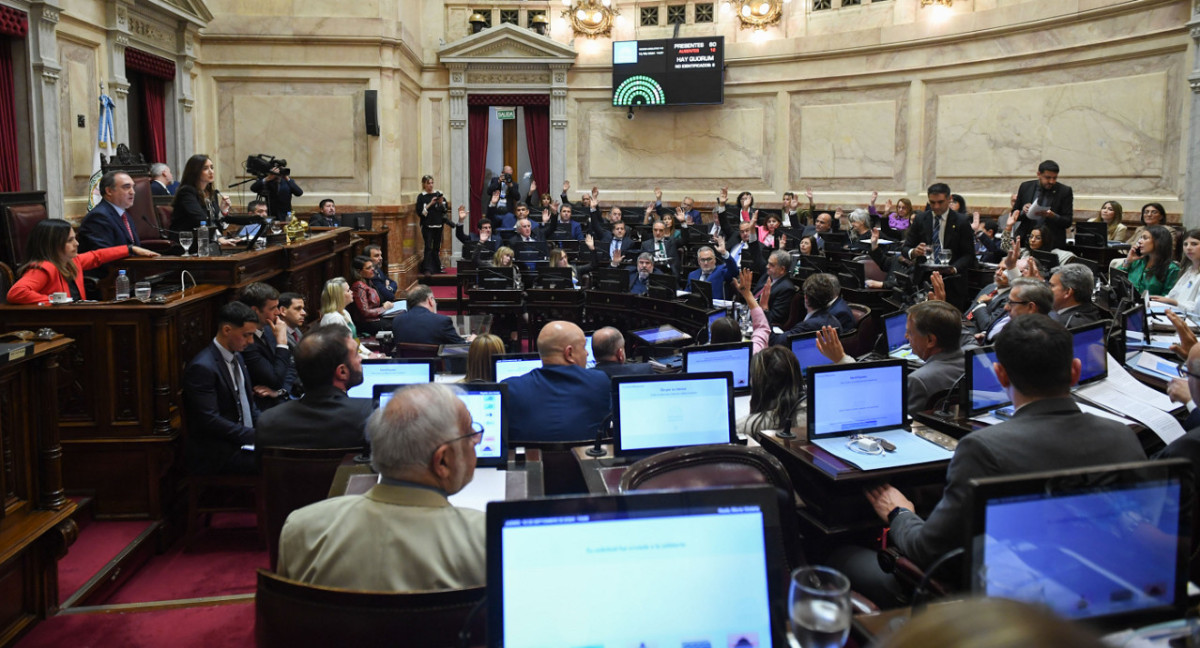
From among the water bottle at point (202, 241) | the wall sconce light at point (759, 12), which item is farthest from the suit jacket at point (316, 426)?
the wall sconce light at point (759, 12)

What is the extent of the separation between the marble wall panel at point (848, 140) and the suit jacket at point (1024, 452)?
496 inches

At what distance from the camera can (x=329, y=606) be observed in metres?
1.74

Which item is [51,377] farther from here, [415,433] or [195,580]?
[415,433]

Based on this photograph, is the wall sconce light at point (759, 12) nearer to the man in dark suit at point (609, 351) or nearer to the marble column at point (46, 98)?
the marble column at point (46, 98)

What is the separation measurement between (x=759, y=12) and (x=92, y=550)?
545 inches

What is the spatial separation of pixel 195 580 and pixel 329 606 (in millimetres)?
2837

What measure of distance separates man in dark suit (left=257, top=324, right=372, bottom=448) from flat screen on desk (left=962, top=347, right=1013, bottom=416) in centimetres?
237

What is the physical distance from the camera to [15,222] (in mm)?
7285

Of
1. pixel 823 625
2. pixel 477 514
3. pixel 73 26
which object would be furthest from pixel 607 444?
→ pixel 73 26

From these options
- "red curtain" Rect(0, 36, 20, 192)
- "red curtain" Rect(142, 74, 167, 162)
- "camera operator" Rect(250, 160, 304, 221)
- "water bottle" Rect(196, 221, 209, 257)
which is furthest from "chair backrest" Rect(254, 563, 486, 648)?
"red curtain" Rect(142, 74, 167, 162)

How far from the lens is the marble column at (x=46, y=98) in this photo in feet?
26.9

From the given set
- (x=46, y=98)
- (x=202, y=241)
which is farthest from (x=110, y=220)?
(x=46, y=98)

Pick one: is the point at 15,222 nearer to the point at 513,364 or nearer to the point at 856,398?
the point at 513,364

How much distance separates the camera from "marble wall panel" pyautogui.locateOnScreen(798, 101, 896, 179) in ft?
47.0
